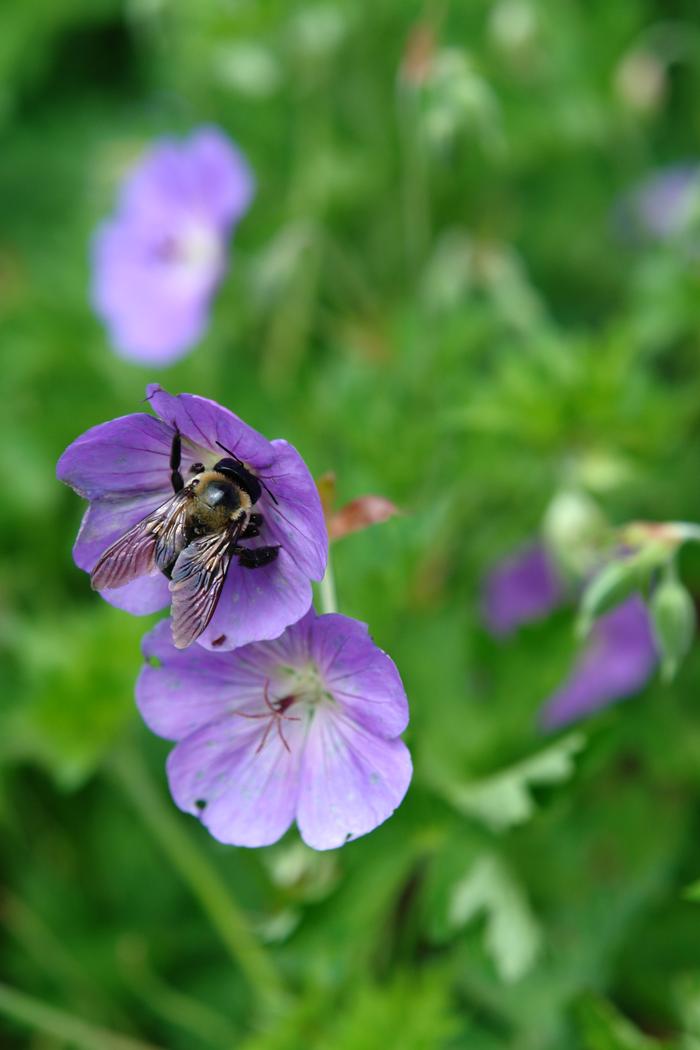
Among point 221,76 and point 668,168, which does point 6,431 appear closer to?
point 221,76

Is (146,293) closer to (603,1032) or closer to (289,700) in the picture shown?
(289,700)

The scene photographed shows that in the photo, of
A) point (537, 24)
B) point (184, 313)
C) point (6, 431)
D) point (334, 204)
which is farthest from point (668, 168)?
point (6, 431)

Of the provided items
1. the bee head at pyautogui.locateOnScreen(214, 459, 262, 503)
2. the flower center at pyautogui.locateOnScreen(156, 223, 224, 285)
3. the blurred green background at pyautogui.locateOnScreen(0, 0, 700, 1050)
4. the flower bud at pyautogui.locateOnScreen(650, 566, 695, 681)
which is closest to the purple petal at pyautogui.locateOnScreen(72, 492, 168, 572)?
the bee head at pyautogui.locateOnScreen(214, 459, 262, 503)

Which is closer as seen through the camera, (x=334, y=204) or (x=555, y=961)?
(x=555, y=961)

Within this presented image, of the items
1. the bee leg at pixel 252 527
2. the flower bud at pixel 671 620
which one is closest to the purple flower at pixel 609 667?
the flower bud at pixel 671 620

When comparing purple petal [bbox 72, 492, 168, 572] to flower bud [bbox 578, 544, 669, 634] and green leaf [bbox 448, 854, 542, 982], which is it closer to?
flower bud [bbox 578, 544, 669, 634]

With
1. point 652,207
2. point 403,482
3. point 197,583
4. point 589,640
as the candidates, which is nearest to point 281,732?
point 197,583
